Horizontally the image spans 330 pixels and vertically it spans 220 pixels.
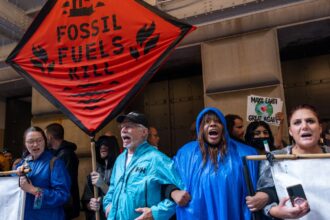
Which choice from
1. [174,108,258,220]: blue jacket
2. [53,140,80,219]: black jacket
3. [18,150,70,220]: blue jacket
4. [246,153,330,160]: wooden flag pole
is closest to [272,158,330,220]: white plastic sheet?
[246,153,330,160]: wooden flag pole

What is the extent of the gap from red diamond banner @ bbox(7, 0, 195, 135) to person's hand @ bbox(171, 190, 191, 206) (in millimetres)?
955

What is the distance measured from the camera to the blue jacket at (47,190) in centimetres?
259

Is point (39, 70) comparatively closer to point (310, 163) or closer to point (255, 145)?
point (255, 145)

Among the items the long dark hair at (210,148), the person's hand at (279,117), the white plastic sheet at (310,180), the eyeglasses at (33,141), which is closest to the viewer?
the white plastic sheet at (310,180)

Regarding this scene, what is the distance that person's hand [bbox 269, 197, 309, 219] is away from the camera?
1.53m

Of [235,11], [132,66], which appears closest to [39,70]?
[132,66]

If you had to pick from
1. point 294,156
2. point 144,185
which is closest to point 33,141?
point 144,185

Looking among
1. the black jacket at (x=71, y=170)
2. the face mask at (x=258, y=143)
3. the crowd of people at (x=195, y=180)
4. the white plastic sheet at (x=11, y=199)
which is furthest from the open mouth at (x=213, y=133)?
the black jacket at (x=71, y=170)

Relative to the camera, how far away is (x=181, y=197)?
2008 millimetres

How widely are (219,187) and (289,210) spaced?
0.53 meters

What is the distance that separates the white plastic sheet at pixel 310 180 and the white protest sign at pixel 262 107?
1930 mm

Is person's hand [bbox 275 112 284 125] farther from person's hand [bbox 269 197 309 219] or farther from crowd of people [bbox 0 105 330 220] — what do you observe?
person's hand [bbox 269 197 309 219]

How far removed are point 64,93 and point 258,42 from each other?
268 cm

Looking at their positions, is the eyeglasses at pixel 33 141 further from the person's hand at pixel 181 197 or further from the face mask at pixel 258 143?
the face mask at pixel 258 143
